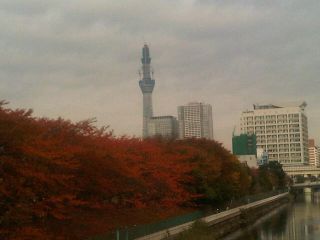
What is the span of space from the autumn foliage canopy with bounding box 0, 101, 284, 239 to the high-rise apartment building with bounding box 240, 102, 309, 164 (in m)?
116

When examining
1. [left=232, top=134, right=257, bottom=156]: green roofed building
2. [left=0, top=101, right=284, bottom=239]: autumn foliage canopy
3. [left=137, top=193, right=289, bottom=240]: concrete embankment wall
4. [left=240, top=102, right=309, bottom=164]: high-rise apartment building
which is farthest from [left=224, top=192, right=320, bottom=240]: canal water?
[left=240, top=102, right=309, bottom=164]: high-rise apartment building

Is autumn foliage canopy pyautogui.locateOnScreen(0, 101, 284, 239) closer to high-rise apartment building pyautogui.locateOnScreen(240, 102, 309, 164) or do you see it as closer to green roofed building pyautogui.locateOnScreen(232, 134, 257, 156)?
green roofed building pyautogui.locateOnScreen(232, 134, 257, 156)

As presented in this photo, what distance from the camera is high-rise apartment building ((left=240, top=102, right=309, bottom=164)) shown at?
530 ft

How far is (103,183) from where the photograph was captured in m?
28.0

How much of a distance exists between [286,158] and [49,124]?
142 meters

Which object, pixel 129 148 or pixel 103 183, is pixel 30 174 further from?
pixel 129 148

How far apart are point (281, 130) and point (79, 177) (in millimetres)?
143380

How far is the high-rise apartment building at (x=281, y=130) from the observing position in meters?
162

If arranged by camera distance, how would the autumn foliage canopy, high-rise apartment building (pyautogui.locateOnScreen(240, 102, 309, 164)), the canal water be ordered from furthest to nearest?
high-rise apartment building (pyautogui.locateOnScreen(240, 102, 309, 164)) → the canal water → the autumn foliage canopy

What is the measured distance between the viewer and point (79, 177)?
27109 millimetres

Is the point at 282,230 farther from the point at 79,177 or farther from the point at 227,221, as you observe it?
the point at 79,177

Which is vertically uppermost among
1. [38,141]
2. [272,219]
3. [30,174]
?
[38,141]

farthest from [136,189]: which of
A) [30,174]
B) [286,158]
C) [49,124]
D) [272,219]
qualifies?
[286,158]

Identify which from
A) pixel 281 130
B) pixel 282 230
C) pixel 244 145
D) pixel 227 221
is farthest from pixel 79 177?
pixel 281 130
